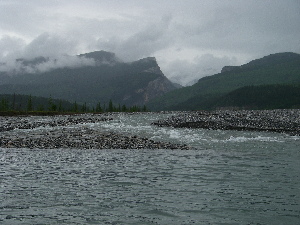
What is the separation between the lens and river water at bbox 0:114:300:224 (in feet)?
39.2

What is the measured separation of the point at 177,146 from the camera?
109 feet

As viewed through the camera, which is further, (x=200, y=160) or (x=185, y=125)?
(x=185, y=125)

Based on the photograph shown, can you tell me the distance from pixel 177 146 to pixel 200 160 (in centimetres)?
857

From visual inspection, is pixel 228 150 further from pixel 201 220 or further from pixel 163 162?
pixel 201 220

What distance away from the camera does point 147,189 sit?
15828mm

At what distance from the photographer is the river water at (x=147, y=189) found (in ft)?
39.2

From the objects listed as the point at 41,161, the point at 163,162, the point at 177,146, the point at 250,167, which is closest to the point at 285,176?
the point at 250,167

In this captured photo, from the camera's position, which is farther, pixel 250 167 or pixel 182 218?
pixel 250 167

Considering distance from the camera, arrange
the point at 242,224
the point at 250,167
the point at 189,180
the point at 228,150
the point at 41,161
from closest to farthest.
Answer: the point at 242,224, the point at 189,180, the point at 250,167, the point at 41,161, the point at 228,150

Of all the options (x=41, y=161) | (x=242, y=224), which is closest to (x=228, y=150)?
(x=41, y=161)

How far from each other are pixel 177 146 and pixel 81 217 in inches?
886

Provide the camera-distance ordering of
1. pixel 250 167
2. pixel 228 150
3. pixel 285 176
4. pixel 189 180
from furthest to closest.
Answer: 1. pixel 228 150
2. pixel 250 167
3. pixel 285 176
4. pixel 189 180

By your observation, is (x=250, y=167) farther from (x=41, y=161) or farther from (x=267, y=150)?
(x=41, y=161)

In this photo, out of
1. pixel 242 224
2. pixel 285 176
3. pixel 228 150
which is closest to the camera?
pixel 242 224
